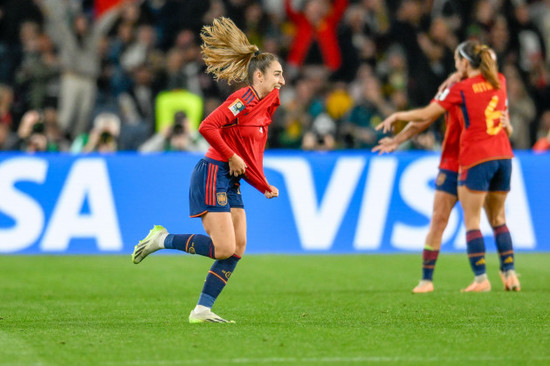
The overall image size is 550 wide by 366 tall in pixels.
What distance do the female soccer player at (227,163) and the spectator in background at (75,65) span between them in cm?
974

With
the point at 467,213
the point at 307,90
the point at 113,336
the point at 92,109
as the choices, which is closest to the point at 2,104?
the point at 92,109

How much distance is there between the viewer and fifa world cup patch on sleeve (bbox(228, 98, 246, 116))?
7613 millimetres

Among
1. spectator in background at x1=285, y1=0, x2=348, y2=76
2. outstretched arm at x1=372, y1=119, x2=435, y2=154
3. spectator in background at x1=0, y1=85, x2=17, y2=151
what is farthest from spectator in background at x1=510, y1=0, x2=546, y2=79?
outstretched arm at x1=372, y1=119, x2=435, y2=154

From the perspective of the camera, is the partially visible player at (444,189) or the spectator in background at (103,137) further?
the spectator in background at (103,137)

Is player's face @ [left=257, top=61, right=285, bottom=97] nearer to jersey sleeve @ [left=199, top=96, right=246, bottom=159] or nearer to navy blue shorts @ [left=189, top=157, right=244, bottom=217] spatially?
jersey sleeve @ [left=199, top=96, right=246, bottom=159]

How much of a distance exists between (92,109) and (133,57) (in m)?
1.37

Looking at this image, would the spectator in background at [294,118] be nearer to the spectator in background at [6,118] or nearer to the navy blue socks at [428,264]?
the spectator in background at [6,118]

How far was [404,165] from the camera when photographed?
1445 centimetres

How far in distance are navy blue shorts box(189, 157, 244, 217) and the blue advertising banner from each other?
6347 mm

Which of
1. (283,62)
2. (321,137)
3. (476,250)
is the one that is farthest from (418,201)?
(283,62)

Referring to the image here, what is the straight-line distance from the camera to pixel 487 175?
992 cm

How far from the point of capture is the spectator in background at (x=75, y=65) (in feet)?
57.0

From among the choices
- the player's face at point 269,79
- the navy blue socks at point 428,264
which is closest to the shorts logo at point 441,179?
the navy blue socks at point 428,264

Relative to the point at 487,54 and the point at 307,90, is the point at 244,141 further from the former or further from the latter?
the point at 307,90
